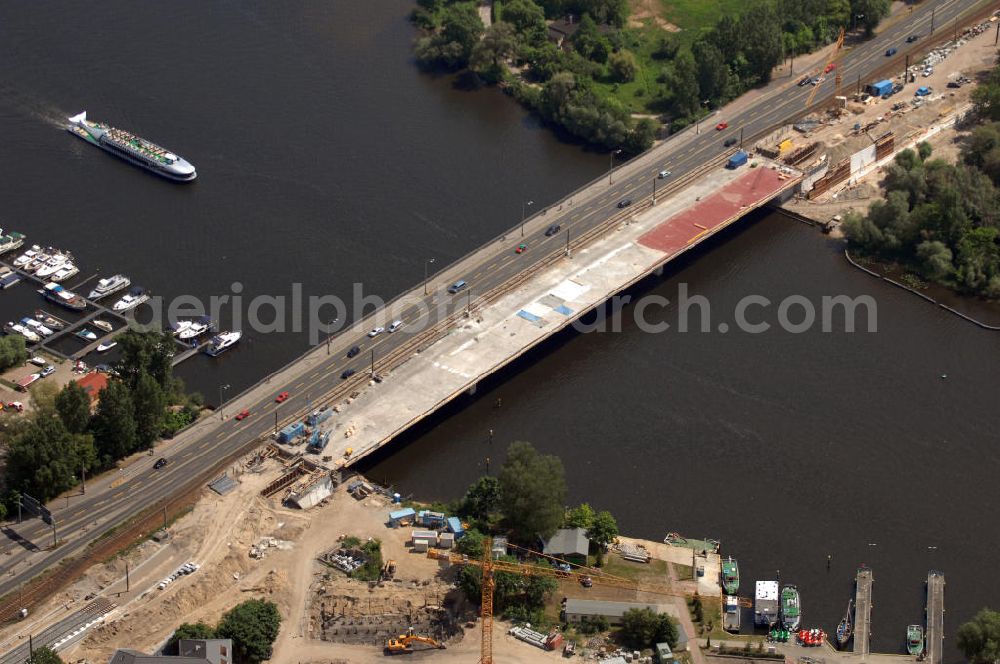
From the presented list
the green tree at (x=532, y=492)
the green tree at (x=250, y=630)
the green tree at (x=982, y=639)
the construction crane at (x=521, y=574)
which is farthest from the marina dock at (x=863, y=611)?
the green tree at (x=250, y=630)

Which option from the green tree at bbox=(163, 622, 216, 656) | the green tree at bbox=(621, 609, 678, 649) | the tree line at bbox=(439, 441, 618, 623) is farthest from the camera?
the tree line at bbox=(439, 441, 618, 623)

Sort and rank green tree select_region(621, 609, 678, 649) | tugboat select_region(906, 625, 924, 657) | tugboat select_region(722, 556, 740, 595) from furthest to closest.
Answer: tugboat select_region(722, 556, 740, 595) → tugboat select_region(906, 625, 924, 657) → green tree select_region(621, 609, 678, 649)

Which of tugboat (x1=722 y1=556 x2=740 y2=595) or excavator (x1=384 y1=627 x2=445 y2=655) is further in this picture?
tugboat (x1=722 y1=556 x2=740 y2=595)

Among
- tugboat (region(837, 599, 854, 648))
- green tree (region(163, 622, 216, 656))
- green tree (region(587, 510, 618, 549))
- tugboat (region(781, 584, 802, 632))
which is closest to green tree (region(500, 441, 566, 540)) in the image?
green tree (region(587, 510, 618, 549))

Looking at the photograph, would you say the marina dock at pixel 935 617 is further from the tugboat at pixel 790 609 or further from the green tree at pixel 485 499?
the green tree at pixel 485 499

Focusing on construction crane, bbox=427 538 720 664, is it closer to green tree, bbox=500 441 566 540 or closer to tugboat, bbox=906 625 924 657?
green tree, bbox=500 441 566 540

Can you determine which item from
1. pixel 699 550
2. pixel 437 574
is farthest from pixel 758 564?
pixel 437 574
